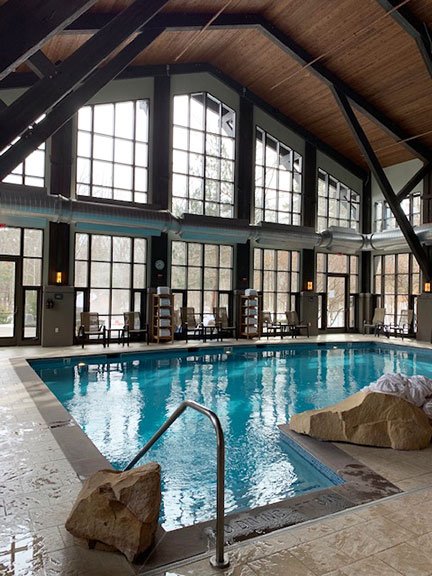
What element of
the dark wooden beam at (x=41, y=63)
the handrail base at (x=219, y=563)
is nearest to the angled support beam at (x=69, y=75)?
the dark wooden beam at (x=41, y=63)

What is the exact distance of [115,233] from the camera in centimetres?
1238

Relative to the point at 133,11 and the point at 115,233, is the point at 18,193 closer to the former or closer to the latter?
the point at 115,233

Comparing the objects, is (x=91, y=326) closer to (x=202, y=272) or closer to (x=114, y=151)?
(x=202, y=272)

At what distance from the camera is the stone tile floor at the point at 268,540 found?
2.21 m

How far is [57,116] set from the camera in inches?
203

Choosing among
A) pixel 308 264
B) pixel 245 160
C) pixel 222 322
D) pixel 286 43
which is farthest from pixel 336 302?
pixel 286 43

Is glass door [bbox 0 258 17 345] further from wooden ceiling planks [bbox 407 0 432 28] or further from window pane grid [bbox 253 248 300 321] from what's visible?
wooden ceiling planks [bbox 407 0 432 28]

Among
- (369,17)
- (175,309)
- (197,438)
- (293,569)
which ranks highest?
(369,17)

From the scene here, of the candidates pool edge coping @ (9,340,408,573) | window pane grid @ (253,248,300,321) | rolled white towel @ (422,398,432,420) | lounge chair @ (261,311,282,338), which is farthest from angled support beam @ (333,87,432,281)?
pool edge coping @ (9,340,408,573)

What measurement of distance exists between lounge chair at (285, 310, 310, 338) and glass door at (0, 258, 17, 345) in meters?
8.32

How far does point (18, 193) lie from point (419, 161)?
1263 cm

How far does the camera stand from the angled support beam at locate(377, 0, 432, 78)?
926cm

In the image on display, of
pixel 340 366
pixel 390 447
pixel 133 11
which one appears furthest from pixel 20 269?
pixel 390 447

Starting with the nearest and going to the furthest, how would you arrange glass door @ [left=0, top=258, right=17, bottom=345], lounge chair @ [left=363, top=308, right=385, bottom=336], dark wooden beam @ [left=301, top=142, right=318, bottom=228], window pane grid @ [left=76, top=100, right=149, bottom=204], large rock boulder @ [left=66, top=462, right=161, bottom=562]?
large rock boulder @ [left=66, top=462, right=161, bottom=562] → glass door @ [left=0, top=258, right=17, bottom=345] → window pane grid @ [left=76, top=100, right=149, bottom=204] → lounge chair @ [left=363, top=308, right=385, bottom=336] → dark wooden beam @ [left=301, top=142, right=318, bottom=228]
